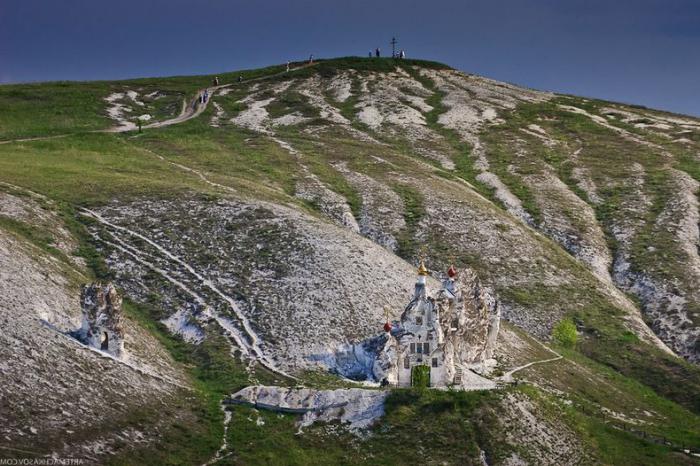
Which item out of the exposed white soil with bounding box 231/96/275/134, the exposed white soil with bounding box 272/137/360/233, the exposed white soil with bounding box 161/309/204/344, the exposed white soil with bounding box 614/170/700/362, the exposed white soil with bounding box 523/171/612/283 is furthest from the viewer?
the exposed white soil with bounding box 231/96/275/134

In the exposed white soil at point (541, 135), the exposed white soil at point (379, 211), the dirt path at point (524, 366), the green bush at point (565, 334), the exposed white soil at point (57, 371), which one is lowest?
the dirt path at point (524, 366)

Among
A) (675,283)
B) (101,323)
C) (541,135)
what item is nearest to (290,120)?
(541,135)

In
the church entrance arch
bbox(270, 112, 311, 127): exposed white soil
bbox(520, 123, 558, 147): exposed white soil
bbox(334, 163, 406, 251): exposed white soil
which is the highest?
bbox(270, 112, 311, 127): exposed white soil

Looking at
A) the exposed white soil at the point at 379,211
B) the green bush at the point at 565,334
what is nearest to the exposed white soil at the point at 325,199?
the exposed white soil at the point at 379,211

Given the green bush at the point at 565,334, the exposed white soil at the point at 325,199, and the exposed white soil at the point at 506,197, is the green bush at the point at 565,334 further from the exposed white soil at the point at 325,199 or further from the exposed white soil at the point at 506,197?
the exposed white soil at the point at 506,197

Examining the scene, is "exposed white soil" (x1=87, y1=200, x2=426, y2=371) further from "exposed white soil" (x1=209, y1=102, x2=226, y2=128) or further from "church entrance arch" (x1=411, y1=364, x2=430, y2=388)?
"exposed white soil" (x1=209, y1=102, x2=226, y2=128)

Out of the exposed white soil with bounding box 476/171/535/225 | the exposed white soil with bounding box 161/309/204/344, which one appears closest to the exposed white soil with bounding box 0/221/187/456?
the exposed white soil with bounding box 161/309/204/344

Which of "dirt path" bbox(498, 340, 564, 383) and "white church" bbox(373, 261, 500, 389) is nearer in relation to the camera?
"white church" bbox(373, 261, 500, 389)
